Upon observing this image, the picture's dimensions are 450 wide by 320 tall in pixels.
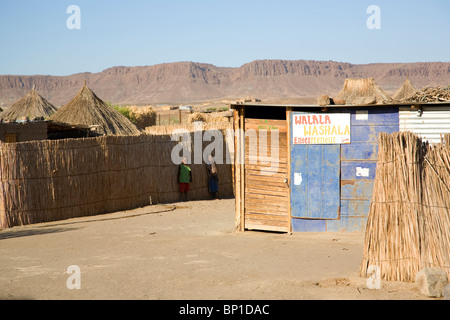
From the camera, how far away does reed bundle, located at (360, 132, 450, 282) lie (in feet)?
24.0

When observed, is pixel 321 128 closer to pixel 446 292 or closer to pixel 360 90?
pixel 446 292

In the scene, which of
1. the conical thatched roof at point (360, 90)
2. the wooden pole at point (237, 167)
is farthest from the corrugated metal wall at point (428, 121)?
the conical thatched roof at point (360, 90)

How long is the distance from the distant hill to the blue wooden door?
13121 cm

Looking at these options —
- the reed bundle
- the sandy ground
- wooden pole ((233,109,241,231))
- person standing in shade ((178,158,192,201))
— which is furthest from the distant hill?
the reed bundle

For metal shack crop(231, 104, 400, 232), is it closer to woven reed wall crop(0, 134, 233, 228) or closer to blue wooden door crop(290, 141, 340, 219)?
blue wooden door crop(290, 141, 340, 219)

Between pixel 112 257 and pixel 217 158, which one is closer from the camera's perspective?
pixel 112 257

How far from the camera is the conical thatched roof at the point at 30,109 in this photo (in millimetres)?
32688

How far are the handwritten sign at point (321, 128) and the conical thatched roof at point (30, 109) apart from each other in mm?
23571

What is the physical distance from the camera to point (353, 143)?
38.7 ft

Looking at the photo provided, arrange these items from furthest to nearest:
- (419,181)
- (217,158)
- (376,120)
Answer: (217,158)
(376,120)
(419,181)

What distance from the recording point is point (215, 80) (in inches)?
6496

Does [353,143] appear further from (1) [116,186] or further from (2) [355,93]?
(2) [355,93]
